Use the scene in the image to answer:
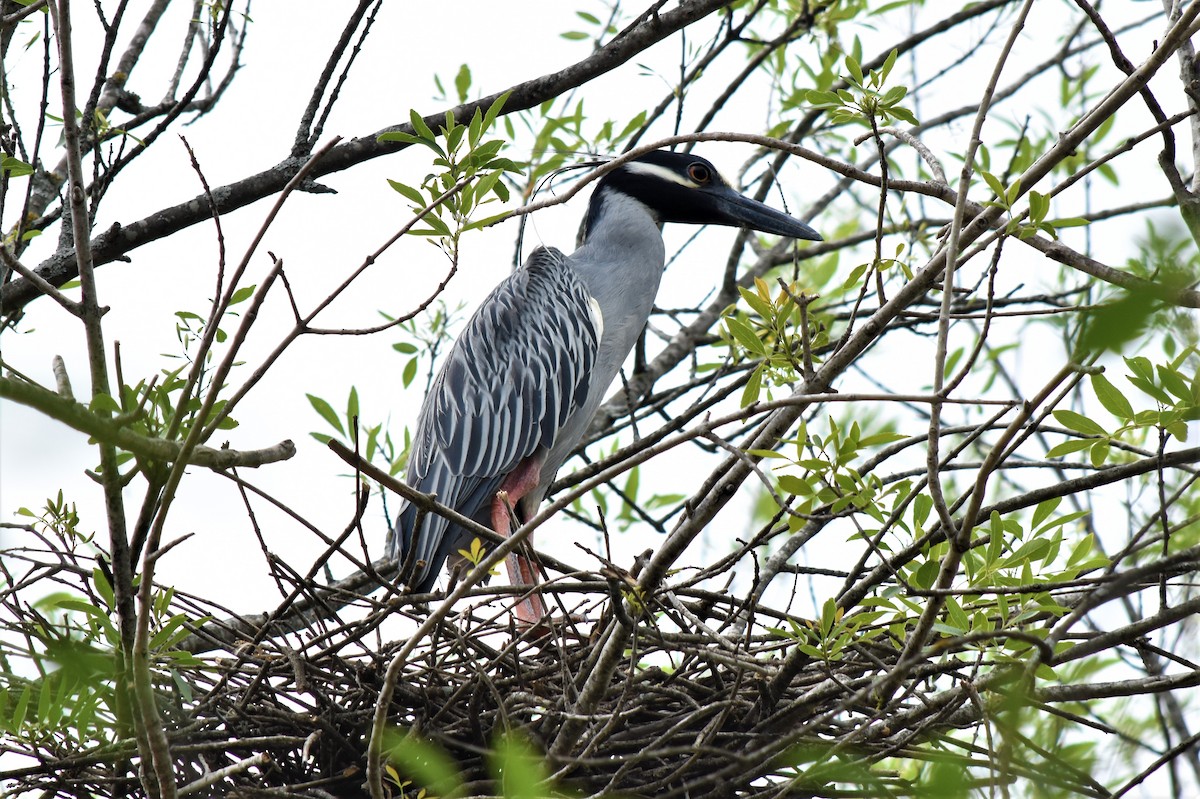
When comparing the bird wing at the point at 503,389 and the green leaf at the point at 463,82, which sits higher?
the green leaf at the point at 463,82

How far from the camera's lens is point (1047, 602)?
6.93ft

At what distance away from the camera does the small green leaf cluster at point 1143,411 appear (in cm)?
198

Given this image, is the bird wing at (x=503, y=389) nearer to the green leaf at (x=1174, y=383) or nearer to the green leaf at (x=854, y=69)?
the green leaf at (x=854, y=69)

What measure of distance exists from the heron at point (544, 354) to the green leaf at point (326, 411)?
1.43 feet

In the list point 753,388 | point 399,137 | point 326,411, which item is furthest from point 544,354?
point 753,388

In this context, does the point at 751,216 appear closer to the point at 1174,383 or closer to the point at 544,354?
the point at 544,354

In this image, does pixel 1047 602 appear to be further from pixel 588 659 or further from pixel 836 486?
pixel 588 659

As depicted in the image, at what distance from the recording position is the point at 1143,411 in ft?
6.60

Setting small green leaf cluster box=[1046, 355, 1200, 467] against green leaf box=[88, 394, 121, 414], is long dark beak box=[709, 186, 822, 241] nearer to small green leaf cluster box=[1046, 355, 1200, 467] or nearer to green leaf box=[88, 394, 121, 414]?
small green leaf cluster box=[1046, 355, 1200, 467]

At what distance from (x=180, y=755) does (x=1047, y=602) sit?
5.72ft

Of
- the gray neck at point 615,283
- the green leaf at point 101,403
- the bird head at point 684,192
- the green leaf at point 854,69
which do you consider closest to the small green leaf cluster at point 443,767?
the green leaf at point 101,403

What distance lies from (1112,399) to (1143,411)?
0.17 ft

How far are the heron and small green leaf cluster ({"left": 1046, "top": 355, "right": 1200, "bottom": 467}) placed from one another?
1.94m

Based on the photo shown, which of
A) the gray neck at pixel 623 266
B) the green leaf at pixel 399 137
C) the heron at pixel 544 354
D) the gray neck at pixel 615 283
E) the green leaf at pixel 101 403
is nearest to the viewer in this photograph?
the green leaf at pixel 101 403
